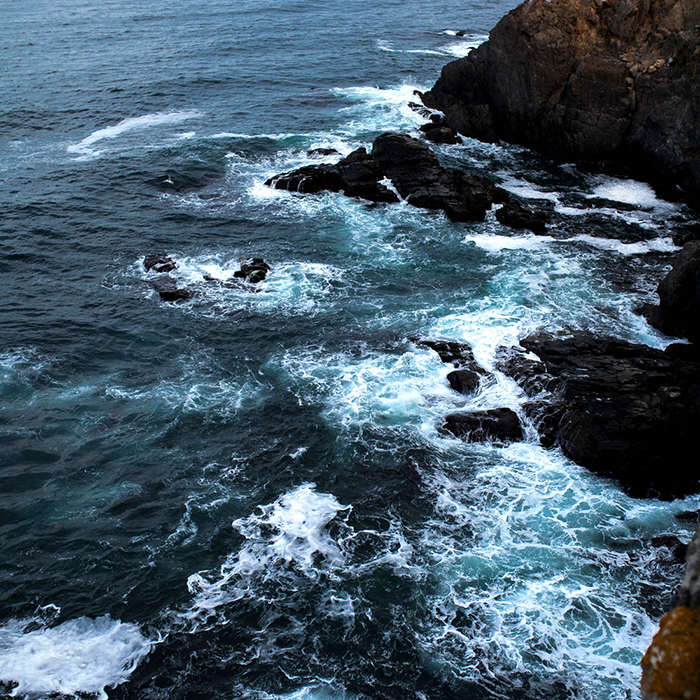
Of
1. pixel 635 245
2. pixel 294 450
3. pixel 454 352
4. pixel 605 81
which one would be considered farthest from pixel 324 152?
pixel 294 450

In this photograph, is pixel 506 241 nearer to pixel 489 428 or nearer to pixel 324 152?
pixel 489 428

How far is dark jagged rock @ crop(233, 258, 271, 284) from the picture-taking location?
40969 millimetres

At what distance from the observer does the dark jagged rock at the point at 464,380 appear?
102ft

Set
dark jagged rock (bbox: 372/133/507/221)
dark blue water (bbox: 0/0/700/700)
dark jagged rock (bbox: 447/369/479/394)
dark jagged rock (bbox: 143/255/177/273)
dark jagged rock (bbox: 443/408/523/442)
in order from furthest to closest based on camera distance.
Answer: dark jagged rock (bbox: 372/133/507/221) < dark jagged rock (bbox: 143/255/177/273) < dark jagged rock (bbox: 447/369/479/394) < dark jagged rock (bbox: 443/408/523/442) < dark blue water (bbox: 0/0/700/700)

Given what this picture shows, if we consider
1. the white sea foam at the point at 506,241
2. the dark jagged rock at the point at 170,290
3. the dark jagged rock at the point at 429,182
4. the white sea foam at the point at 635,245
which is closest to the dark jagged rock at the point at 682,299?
the white sea foam at the point at 635,245

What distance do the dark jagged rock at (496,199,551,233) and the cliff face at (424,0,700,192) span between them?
1078 centimetres

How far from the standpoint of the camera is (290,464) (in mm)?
28109

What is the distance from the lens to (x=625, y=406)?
28188 mm

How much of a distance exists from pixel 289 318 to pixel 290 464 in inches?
466

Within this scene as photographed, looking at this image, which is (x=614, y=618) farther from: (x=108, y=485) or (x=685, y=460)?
(x=108, y=485)

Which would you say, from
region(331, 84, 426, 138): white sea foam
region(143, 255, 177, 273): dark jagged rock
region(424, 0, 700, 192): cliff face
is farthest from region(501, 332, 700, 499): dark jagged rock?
region(331, 84, 426, 138): white sea foam

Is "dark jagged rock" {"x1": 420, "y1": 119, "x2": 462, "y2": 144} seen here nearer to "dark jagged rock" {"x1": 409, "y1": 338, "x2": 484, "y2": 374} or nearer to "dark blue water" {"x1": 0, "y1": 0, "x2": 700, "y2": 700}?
"dark blue water" {"x1": 0, "y1": 0, "x2": 700, "y2": 700}

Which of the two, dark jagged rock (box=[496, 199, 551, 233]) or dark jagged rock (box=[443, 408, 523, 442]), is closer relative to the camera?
dark jagged rock (box=[443, 408, 523, 442])

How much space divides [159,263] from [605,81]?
37041mm
